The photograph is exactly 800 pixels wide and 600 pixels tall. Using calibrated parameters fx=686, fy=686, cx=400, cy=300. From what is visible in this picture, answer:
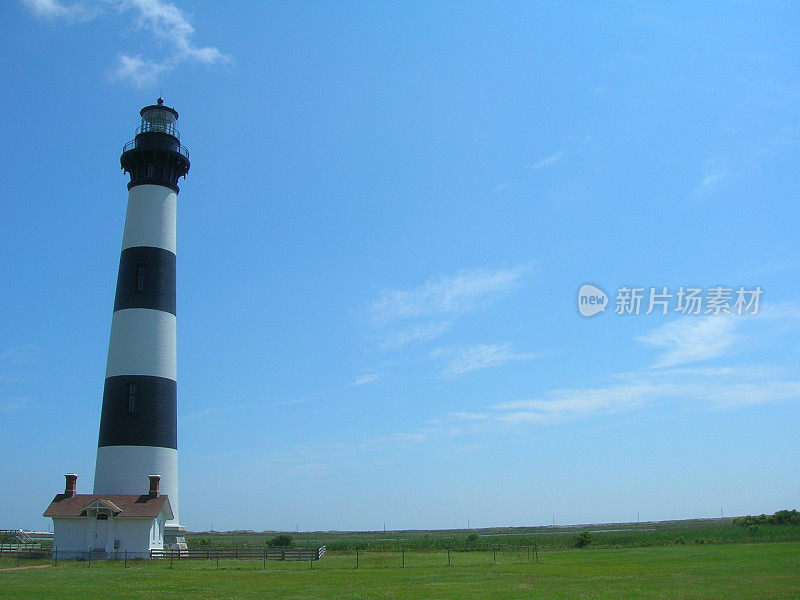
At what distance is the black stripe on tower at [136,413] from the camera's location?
3919 cm

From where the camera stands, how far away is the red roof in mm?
37312

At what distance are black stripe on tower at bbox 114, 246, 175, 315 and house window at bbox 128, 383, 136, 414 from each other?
15.8 feet

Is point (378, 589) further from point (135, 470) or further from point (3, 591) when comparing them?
point (135, 470)

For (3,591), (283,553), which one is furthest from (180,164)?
(3,591)

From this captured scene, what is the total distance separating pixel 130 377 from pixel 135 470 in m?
5.30

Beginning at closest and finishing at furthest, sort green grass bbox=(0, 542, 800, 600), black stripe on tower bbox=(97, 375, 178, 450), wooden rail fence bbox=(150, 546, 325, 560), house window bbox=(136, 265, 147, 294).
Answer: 1. green grass bbox=(0, 542, 800, 600)
2. wooden rail fence bbox=(150, 546, 325, 560)
3. black stripe on tower bbox=(97, 375, 178, 450)
4. house window bbox=(136, 265, 147, 294)

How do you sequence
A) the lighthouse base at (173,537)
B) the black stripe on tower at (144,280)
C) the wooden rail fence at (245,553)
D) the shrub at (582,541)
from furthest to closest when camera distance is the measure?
the shrub at (582,541) < the black stripe on tower at (144,280) < the lighthouse base at (173,537) < the wooden rail fence at (245,553)

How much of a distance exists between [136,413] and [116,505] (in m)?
5.08

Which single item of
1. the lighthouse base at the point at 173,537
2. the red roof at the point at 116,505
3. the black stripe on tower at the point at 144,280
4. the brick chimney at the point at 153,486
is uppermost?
the black stripe on tower at the point at 144,280

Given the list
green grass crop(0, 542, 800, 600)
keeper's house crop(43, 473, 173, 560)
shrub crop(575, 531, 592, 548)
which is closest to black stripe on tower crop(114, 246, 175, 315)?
keeper's house crop(43, 473, 173, 560)

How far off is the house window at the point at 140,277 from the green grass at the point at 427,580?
1557 centimetres

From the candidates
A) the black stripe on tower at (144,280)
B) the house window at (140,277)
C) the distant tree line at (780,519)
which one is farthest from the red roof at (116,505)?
the distant tree line at (780,519)

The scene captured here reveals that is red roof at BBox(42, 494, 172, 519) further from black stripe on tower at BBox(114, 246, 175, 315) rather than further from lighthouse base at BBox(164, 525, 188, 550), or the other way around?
black stripe on tower at BBox(114, 246, 175, 315)

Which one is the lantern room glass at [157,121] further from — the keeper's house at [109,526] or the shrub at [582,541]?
the shrub at [582,541]
